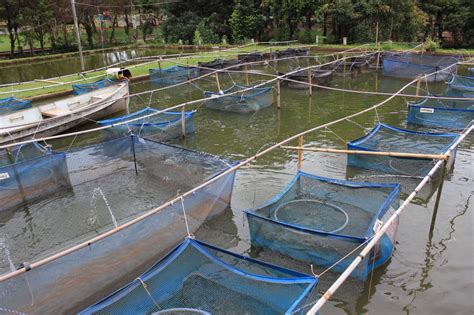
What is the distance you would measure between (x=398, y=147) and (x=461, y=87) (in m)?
8.30

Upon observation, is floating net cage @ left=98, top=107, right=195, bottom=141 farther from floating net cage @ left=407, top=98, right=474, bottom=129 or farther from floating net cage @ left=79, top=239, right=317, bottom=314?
floating net cage @ left=407, top=98, right=474, bottom=129

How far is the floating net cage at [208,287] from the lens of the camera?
486cm

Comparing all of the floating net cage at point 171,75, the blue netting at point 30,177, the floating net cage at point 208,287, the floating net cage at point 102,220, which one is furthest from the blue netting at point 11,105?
the floating net cage at point 208,287

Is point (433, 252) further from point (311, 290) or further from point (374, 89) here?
point (374, 89)

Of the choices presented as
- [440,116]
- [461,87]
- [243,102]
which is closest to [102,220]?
[243,102]

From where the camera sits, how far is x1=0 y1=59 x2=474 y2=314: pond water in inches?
241

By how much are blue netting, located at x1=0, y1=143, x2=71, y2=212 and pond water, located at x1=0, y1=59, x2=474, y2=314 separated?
1.35 m

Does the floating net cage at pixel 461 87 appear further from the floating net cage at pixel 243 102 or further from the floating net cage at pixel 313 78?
the floating net cage at pixel 243 102

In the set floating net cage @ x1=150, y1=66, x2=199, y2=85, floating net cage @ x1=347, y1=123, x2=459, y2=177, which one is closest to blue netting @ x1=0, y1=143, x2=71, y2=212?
floating net cage @ x1=347, y1=123, x2=459, y2=177

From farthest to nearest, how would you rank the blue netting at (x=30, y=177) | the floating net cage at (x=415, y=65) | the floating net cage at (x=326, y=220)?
the floating net cage at (x=415, y=65) < the blue netting at (x=30, y=177) < the floating net cage at (x=326, y=220)

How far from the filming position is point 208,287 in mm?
5648

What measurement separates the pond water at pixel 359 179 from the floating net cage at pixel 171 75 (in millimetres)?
4079

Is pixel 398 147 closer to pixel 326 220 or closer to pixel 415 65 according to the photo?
pixel 326 220

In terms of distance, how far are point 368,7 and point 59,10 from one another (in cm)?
3356
